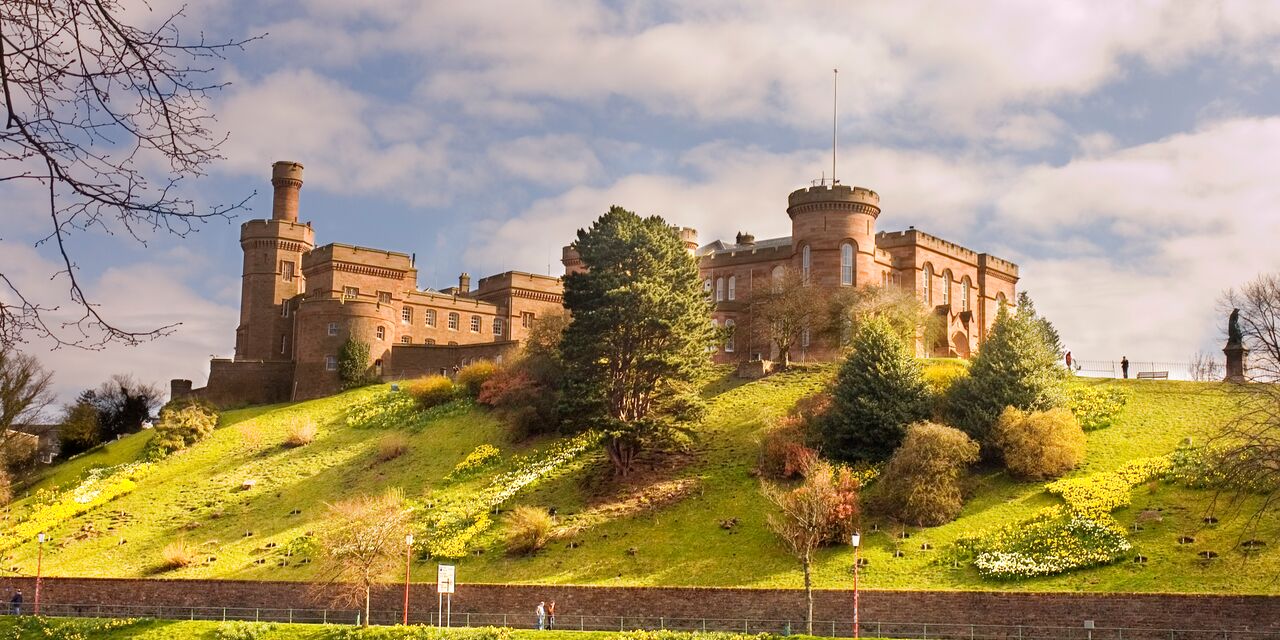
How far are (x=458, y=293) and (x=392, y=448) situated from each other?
97.1ft

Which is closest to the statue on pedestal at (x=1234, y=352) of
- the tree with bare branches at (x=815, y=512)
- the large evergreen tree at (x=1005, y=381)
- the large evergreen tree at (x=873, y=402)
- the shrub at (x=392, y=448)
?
the large evergreen tree at (x=1005, y=381)

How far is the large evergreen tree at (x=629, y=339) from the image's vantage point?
52.4 metres

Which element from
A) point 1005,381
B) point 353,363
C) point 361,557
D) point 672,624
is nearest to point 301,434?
point 353,363

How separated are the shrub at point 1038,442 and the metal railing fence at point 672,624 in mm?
13061

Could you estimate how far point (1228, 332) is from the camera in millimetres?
56562

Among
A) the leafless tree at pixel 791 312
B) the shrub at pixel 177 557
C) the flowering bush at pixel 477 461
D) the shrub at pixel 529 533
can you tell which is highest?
the leafless tree at pixel 791 312

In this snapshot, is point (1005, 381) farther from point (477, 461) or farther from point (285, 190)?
point (285, 190)

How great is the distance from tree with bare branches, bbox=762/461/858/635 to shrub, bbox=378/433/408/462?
2191 cm

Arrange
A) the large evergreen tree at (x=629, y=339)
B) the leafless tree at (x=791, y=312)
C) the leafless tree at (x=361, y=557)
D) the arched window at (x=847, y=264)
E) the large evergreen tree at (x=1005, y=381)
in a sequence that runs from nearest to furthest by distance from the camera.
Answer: the leafless tree at (x=361, y=557) → the large evergreen tree at (x=1005, y=381) → the large evergreen tree at (x=629, y=339) → the leafless tree at (x=791, y=312) → the arched window at (x=847, y=264)

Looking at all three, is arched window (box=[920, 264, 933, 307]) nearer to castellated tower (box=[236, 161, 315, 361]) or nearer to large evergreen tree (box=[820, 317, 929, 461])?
large evergreen tree (box=[820, 317, 929, 461])

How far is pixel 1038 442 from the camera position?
150 ft

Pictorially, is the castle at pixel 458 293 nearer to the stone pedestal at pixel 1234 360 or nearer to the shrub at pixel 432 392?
the shrub at pixel 432 392

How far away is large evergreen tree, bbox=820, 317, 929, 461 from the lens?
161ft

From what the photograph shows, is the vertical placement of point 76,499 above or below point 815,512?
below
